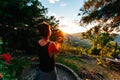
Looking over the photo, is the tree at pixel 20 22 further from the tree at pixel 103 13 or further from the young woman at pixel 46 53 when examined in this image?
the young woman at pixel 46 53

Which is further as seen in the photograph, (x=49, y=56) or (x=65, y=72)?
(x=65, y=72)

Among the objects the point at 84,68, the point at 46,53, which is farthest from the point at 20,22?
the point at 46,53

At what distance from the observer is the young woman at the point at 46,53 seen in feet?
18.7

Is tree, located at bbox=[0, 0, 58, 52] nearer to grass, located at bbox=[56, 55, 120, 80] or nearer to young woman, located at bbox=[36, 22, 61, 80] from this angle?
grass, located at bbox=[56, 55, 120, 80]

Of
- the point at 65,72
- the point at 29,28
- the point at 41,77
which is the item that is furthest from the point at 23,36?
the point at 41,77

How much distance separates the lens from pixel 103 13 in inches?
822

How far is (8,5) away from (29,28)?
7.30 feet

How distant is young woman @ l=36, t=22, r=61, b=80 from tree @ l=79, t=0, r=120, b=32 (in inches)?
575

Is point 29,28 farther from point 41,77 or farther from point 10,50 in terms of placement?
point 41,77

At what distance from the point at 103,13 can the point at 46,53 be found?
1568 cm

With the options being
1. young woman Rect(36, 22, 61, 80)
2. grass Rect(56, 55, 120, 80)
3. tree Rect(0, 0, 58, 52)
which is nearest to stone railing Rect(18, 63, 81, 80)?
grass Rect(56, 55, 120, 80)

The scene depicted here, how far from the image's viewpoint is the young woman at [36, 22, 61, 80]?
570 cm

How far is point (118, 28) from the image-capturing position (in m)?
21.2

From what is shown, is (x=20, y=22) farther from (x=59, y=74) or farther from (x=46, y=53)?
(x=46, y=53)
